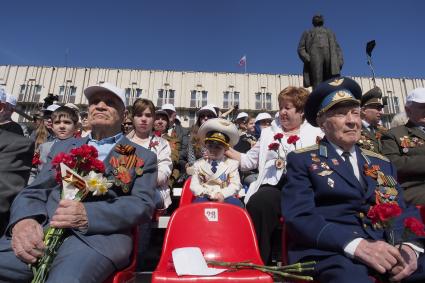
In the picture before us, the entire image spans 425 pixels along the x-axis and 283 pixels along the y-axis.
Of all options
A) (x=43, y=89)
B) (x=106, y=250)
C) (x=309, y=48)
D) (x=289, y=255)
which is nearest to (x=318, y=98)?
(x=289, y=255)

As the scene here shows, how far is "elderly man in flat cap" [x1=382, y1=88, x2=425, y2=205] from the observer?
3.00m

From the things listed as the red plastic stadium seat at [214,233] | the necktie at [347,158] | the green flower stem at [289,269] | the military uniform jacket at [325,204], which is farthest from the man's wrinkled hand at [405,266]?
the red plastic stadium seat at [214,233]

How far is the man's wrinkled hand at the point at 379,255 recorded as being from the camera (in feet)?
5.52

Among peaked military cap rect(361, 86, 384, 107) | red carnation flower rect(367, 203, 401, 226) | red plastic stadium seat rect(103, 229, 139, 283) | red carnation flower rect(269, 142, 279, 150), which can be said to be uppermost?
peaked military cap rect(361, 86, 384, 107)

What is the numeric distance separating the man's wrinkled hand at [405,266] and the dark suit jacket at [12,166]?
8.89ft

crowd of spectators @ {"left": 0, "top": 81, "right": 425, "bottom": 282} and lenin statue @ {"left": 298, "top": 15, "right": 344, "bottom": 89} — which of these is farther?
lenin statue @ {"left": 298, "top": 15, "right": 344, "bottom": 89}

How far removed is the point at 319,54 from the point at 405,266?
17.2 feet

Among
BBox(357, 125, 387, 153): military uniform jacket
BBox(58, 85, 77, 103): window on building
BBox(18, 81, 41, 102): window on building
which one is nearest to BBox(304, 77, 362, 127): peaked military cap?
BBox(357, 125, 387, 153): military uniform jacket

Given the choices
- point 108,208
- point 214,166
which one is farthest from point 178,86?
point 108,208

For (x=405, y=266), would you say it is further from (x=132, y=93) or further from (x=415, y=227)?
(x=132, y=93)

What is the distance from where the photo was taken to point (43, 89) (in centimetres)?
3553

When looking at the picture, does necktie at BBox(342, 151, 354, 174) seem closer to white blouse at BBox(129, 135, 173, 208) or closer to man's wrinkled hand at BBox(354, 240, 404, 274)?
man's wrinkled hand at BBox(354, 240, 404, 274)

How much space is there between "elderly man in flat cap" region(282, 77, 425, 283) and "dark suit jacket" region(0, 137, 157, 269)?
1052mm

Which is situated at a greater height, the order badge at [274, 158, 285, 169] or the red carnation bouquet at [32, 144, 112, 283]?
the order badge at [274, 158, 285, 169]
